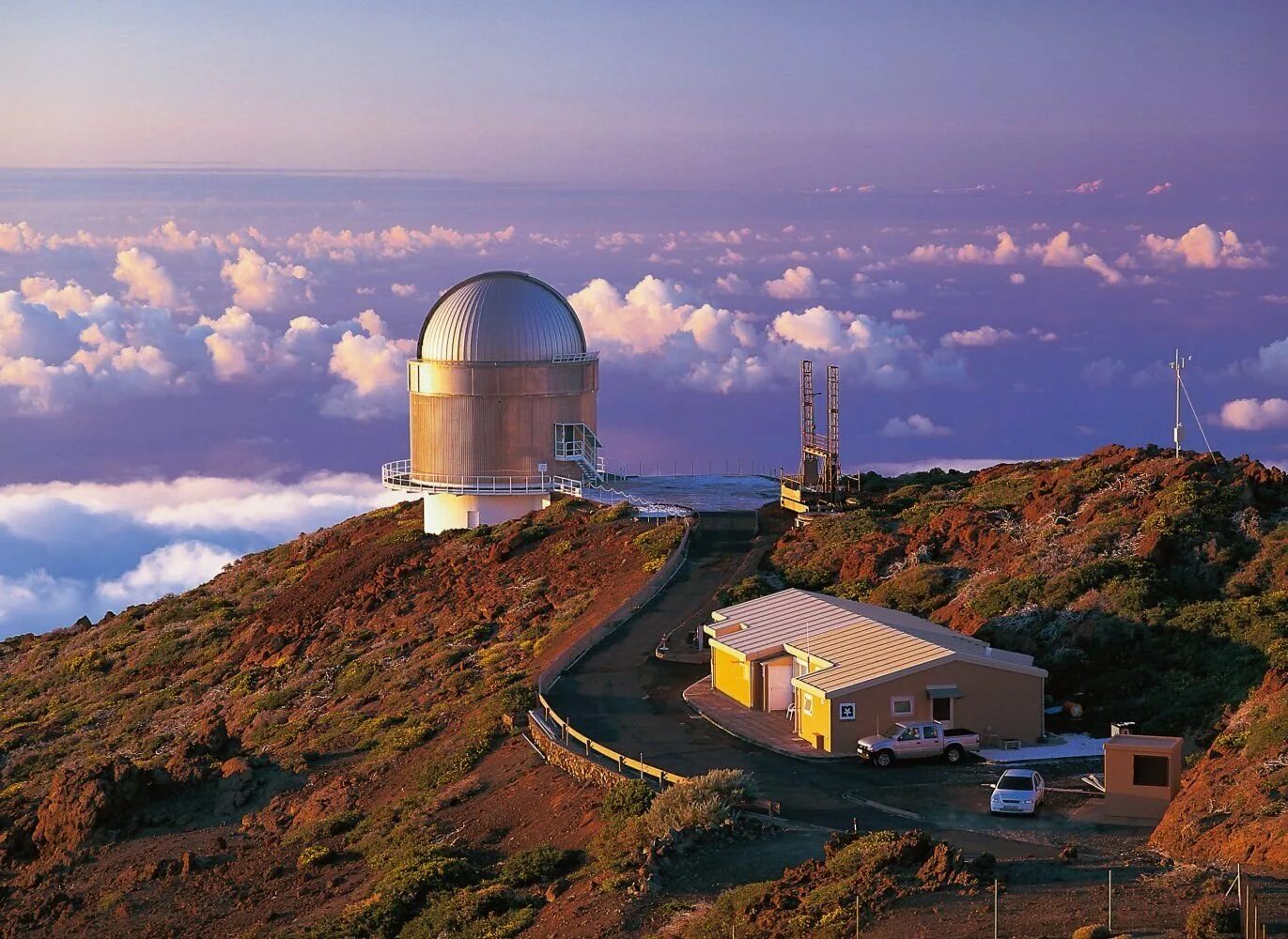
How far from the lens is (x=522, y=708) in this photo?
3056 cm

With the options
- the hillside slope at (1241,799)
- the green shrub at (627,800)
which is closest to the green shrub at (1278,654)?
the hillside slope at (1241,799)

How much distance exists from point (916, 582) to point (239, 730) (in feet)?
49.9

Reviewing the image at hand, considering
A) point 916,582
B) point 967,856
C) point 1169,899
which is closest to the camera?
point 1169,899

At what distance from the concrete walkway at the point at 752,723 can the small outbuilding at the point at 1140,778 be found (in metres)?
4.45

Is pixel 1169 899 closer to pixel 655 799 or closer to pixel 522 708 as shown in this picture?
pixel 655 799

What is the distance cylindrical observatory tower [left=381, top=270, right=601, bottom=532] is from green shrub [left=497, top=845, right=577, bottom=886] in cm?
2806

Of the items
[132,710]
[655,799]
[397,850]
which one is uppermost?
[655,799]

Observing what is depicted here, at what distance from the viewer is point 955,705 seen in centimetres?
2775

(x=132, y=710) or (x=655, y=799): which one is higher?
(x=655, y=799)

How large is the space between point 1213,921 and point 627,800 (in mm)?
9115

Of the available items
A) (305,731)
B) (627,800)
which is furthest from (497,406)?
(627,800)

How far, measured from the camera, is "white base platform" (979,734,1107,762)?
2705 centimetres

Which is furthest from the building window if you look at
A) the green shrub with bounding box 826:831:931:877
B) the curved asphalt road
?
the green shrub with bounding box 826:831:931:877

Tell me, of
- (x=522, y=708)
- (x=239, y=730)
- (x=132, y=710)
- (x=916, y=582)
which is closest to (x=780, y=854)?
(x=522, y=708)
